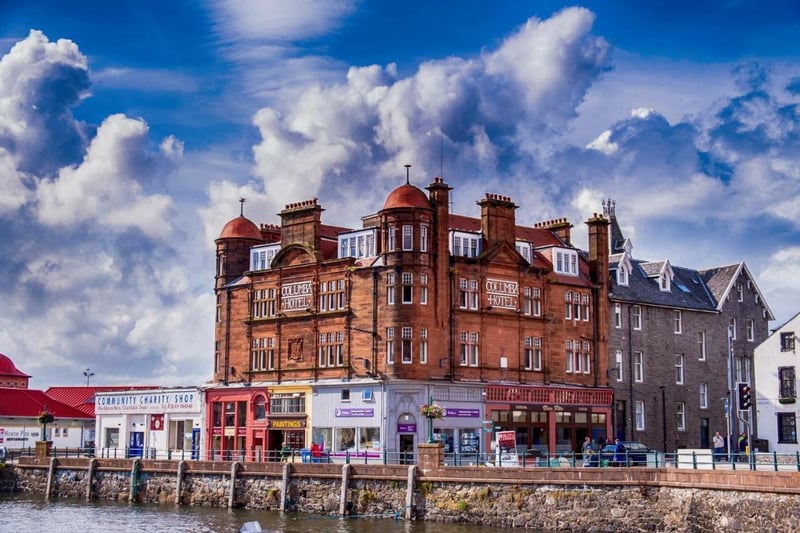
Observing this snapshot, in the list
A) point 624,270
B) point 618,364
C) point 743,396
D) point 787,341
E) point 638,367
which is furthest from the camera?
point 624,270

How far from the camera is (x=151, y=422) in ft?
260

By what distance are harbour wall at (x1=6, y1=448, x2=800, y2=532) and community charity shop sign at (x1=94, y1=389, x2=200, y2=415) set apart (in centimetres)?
1036

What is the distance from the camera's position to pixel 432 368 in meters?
64.1

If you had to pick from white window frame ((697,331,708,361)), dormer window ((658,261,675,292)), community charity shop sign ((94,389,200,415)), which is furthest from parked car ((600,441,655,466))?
community charity shop sign ((94,389,200,415))

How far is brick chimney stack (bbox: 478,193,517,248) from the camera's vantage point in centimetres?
6850

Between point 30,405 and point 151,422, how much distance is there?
23.9m

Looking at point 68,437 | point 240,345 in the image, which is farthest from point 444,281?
point 68,437

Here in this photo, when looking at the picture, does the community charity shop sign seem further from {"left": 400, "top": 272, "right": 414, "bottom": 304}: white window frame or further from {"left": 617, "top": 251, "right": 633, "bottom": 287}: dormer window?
{"left": 617, "top": 251, "right": 633, "bottom": 287}: dormer window

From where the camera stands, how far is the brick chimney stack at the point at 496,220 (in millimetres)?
68500

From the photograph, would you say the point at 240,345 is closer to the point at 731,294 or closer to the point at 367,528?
the point at 367,528

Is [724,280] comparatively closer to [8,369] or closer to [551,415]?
[551,415]

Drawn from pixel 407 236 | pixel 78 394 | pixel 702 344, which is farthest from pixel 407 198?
pixel 78 394

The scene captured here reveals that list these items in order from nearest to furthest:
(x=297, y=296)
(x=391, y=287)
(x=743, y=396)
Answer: (x=743, y=396)
(x=391, y=287)
(x=297, y=296)

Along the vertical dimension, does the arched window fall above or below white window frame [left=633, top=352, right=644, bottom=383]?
below
